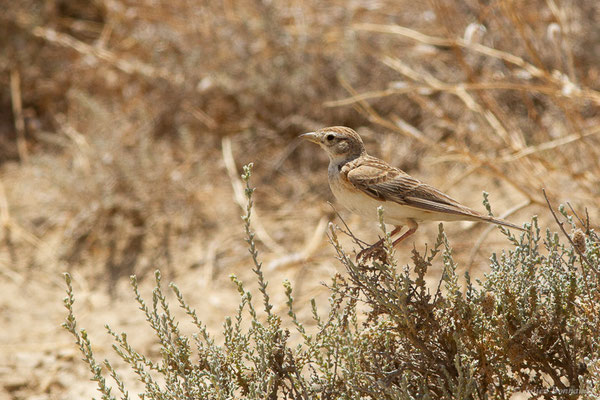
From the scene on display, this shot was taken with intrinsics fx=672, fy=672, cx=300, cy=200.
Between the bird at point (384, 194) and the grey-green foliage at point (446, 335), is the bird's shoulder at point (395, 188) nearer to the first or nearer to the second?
the bird at point (384, 194)

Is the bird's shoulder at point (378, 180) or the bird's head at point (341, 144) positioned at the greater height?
the bird's head at point (341, 144)

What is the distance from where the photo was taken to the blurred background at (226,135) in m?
5.54

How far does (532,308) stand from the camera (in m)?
2.70

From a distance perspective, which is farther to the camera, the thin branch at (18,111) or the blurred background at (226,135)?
the thin branch at (18,111)

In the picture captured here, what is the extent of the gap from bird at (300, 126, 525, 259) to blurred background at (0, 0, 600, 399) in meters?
1.62

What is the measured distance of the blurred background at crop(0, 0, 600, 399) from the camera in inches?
218

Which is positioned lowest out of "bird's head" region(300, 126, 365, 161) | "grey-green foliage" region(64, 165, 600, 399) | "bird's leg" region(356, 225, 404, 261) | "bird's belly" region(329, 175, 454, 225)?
"grey-green foliage" region(64, 165, 600, 399)

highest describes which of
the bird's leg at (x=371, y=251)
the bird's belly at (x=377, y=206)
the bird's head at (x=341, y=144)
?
the bird's head at (x=341, y=144)

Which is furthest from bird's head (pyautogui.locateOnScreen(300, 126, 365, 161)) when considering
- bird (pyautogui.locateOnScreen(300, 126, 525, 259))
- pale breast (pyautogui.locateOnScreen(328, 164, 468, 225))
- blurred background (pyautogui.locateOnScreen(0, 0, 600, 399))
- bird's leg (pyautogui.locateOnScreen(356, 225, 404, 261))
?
blurred background (pyautogui.locateOnScreen(0, 0, 600, 399))

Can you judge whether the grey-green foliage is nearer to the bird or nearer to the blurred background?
the bird

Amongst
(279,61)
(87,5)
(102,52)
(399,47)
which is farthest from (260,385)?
(87,5)

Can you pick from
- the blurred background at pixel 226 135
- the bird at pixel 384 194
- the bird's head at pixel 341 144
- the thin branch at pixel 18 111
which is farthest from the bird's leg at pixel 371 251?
the thin branch at pixel 18 111

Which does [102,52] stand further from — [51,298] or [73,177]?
[51,298]

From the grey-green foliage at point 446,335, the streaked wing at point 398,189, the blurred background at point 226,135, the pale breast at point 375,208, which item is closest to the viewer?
the grey-green foliage at point 446,335
